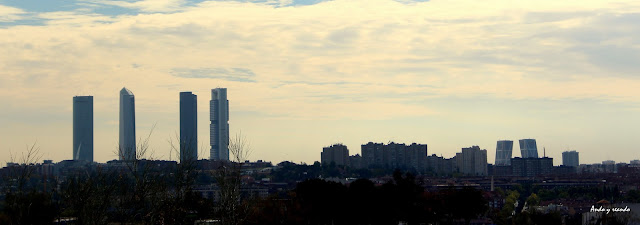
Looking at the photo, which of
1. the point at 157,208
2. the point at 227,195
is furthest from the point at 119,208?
the point at 227,195

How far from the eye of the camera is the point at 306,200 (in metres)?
52.6

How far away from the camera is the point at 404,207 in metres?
53.3

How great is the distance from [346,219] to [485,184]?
125m

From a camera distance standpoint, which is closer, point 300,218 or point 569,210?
point 300,218

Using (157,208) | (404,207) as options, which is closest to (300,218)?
(404,207)

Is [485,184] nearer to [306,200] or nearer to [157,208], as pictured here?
[306,200]

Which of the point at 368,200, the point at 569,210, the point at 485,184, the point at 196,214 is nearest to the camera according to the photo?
the point at 196,214

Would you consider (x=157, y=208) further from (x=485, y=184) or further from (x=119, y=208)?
(x=485, y=184)

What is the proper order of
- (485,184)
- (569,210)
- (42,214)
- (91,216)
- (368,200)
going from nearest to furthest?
(91,216) < (42,214) < (368,200) < (569,210) < (485,184)

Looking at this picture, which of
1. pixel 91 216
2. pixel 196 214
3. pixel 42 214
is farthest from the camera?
pixel 196 214

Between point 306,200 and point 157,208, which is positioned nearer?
point 157,208

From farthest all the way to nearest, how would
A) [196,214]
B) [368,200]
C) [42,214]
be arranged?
[368,200] → [196,214] → [42,214]

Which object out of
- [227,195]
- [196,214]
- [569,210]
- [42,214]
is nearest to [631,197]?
[569,210]

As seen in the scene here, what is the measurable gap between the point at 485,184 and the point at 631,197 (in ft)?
259
